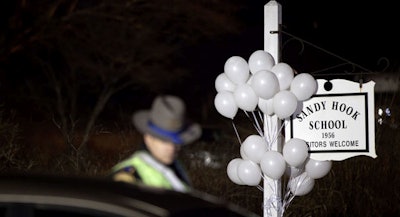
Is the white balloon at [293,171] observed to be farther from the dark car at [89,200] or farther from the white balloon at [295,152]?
the dark car at [89,200]

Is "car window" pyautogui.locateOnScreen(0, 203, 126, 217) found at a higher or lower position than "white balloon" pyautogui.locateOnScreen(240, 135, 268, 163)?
lower

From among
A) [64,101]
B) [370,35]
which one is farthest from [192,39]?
[64,101]

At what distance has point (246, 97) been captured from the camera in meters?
9.62

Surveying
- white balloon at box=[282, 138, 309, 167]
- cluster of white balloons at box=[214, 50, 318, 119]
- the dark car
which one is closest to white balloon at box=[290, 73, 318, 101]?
cluster of white balloons at box=[214, 50, 318, 119]

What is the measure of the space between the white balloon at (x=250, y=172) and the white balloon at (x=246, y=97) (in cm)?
61

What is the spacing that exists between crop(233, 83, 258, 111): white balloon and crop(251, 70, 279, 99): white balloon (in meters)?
0.09

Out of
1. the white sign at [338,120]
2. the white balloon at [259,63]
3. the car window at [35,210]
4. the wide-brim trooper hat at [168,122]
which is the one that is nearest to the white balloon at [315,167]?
the white sign at [338,120]

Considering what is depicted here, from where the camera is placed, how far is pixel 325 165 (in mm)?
10148

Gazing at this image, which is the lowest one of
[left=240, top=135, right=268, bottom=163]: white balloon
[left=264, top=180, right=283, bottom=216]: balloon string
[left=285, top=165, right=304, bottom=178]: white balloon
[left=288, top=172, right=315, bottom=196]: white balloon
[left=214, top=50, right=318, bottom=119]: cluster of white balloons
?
[left=264, top=180, right=283, bottom=216]: balloon string

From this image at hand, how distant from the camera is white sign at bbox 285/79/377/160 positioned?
1027 cm

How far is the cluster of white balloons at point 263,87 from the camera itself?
948 cm

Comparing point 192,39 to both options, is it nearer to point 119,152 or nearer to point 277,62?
point 119,152

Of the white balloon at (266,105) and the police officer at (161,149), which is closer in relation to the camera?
the police officer at (161,149)

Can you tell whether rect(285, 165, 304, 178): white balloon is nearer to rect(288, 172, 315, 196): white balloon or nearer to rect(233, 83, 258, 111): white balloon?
rect(288, 172, 315, 196): white balloon
